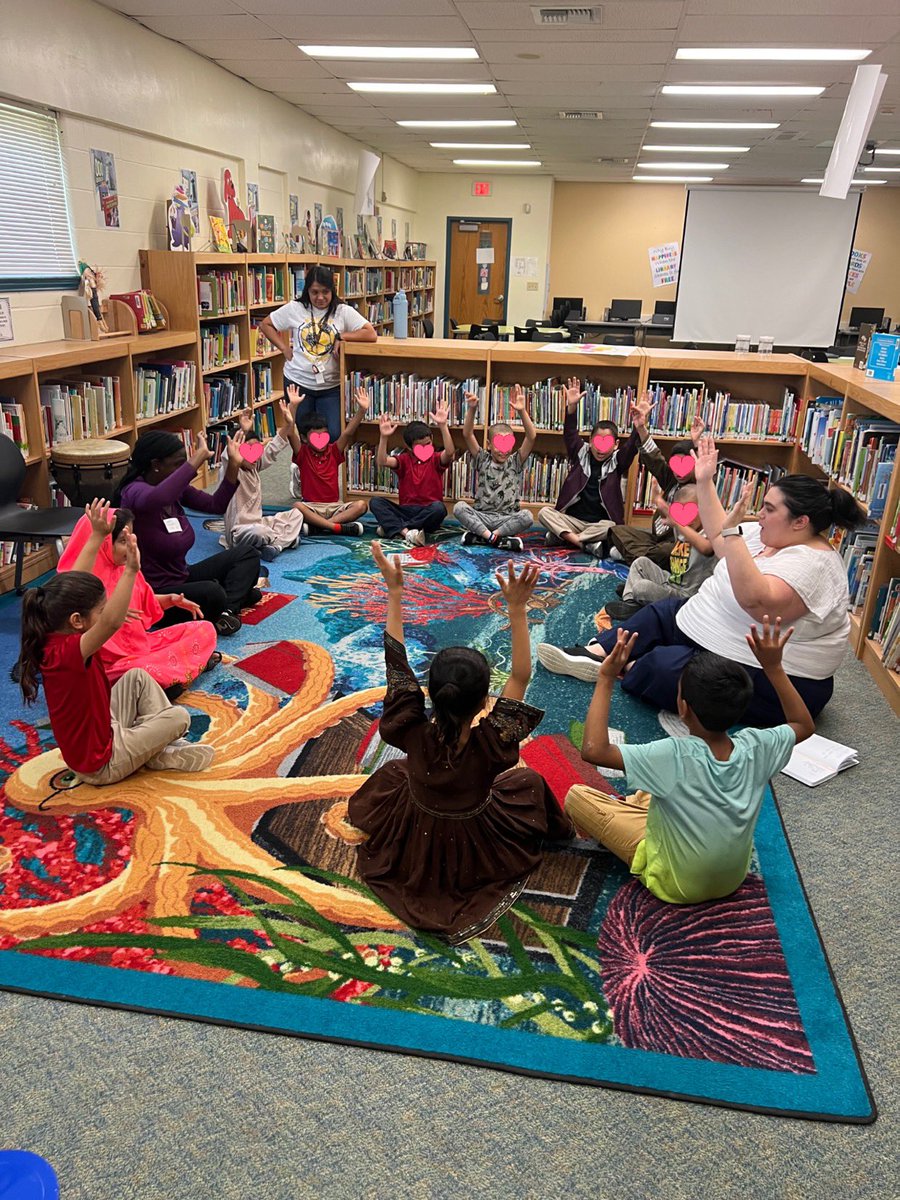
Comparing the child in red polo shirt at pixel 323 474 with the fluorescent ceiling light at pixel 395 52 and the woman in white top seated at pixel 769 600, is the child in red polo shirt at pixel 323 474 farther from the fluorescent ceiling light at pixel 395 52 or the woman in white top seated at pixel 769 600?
the woman in white top seated at pixel 769 600

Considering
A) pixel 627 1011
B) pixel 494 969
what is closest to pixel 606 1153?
pixel 627 1011

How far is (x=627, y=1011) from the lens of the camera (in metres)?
1.96

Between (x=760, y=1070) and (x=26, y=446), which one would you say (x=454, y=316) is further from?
(x=760, y=1070)

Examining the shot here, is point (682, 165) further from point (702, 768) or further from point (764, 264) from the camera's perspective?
point (702, 768)

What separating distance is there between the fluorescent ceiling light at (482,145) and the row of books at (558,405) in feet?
19.3

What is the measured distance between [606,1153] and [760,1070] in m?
0.41

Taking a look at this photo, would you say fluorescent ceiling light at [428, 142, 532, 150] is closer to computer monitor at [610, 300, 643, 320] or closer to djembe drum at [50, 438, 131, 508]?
computer monitor at [610, 300, 643, 320]

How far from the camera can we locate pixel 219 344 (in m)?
6.60

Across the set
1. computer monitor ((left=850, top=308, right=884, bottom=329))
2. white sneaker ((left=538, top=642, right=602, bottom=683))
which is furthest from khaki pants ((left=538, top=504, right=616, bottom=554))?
computer monitor ((left=850, top=308, right=884, bottom=329))

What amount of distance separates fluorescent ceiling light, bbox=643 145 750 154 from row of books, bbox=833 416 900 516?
678cm

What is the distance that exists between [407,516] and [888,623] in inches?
113

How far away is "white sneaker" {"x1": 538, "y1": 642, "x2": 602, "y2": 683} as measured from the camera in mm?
3586

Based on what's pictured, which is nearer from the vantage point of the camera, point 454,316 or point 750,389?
point 750,389

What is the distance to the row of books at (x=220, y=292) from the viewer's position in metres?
6.15
